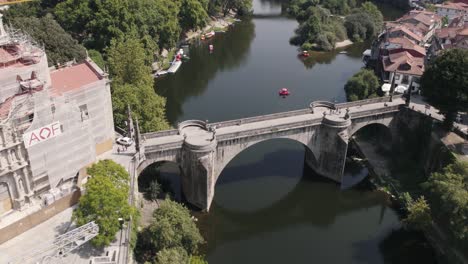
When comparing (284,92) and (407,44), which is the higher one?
(407,44)

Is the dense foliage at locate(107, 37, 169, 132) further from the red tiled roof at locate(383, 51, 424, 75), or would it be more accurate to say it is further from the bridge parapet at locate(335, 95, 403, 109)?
the red tiled roof at locate(383, 51, 424, 75)

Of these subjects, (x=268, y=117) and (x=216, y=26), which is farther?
(x=216, y=26)

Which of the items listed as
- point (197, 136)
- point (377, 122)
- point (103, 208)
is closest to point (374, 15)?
point (377, 122)

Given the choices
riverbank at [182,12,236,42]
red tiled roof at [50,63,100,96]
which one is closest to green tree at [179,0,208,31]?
riverbank at [182,12,236,42]

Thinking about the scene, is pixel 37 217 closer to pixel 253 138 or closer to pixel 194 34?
pixel 253 138

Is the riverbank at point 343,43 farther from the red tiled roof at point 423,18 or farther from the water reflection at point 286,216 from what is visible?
the water reflection at point 286,216

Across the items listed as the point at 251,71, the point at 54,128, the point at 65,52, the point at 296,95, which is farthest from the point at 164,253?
the point at 251,71

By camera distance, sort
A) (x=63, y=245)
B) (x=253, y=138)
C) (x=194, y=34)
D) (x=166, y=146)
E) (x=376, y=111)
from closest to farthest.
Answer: (x=63, y=245)
(x=166, y=146)
(x=253, y=138)
(x=376, y=111)
(x=194, y=34)
